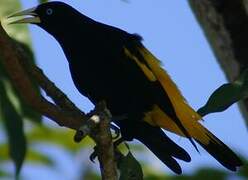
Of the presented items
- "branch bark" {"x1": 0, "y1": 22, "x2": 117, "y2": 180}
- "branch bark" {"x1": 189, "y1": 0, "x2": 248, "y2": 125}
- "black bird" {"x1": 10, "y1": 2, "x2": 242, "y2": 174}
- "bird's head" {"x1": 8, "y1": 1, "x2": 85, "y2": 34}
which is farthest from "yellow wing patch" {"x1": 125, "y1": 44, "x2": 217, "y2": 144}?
"branch bark" {"x1": 0, "y1": 22, "x2": 117, "y2": 180}

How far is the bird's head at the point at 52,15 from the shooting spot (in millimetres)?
Answer: 3213

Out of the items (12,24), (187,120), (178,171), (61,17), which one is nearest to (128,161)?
(178,171)

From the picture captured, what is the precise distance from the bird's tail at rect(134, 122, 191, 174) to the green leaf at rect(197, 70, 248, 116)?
47 cm

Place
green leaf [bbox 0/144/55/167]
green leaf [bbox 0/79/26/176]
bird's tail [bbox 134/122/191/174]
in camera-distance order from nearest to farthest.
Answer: green leaf [bbox 0/79/26/176], bird's tail [bbox 134/122/191/174], green leaf [bbox 0/144/55/167]

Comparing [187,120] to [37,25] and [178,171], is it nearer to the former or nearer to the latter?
[178,171]

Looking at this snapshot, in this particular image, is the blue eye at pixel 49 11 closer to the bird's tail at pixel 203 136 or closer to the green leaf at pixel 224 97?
the bird's tail at pixel 203 136

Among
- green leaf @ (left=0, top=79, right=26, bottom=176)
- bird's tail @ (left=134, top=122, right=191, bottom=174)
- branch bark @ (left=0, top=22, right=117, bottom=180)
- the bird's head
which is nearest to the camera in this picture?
branch bark @ (left=0, top=22, right=117, bottom=180)

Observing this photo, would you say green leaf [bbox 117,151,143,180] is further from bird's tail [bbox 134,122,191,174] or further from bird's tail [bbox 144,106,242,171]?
bird's tail [bbox 144,106,242,171]

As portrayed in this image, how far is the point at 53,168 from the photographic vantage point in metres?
2.92

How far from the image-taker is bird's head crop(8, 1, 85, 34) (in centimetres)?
321

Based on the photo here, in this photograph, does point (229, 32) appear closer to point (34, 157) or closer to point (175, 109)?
point (175, 109)

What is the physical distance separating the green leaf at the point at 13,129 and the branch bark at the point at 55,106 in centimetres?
38

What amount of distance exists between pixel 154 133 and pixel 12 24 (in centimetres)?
72

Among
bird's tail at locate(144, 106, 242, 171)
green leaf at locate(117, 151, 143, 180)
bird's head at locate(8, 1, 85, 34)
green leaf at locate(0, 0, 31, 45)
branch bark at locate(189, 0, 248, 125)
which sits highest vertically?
green leaf at locate(0, 0, 31, 45)
